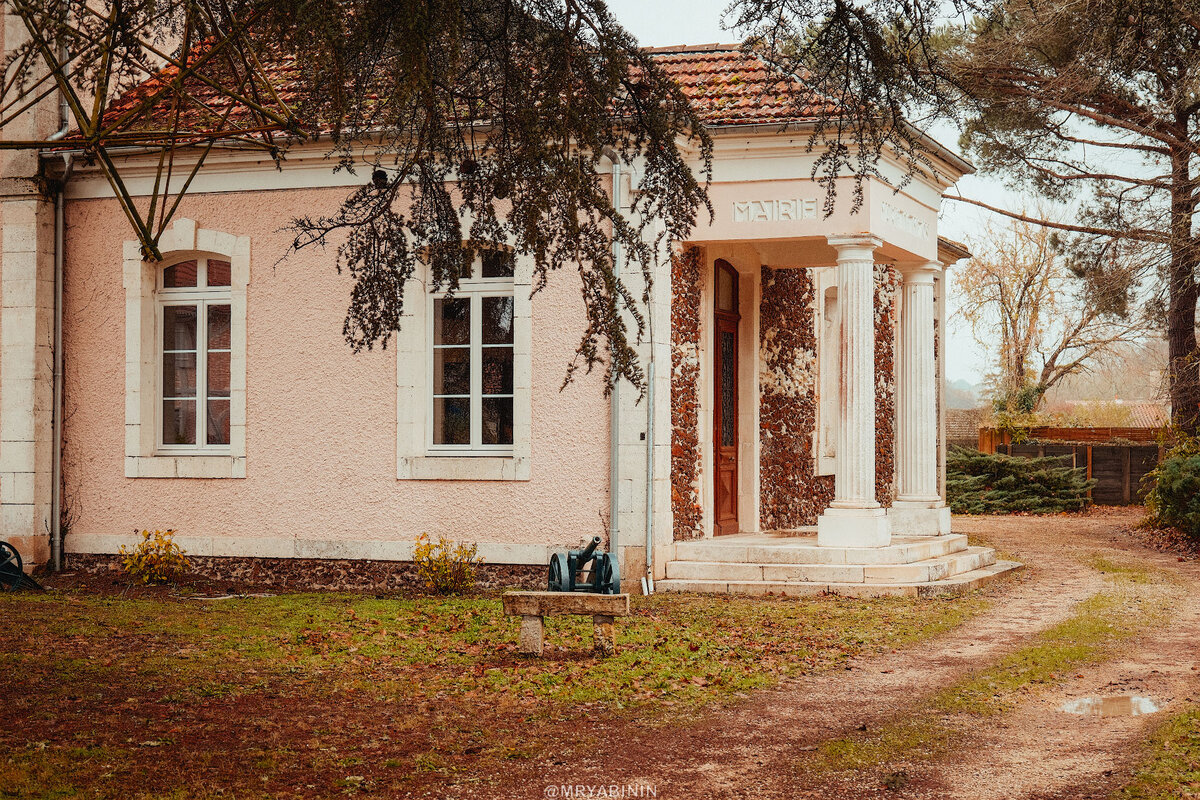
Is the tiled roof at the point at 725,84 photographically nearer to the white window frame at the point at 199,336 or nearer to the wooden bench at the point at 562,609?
the white window frame at the point at 199,336

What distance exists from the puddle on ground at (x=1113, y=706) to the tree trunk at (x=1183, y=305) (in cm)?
1025

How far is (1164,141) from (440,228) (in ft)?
46.0

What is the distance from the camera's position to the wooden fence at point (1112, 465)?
25.0 meters

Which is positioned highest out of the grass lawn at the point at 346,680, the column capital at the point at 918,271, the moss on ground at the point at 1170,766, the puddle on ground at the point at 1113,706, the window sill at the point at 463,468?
the column capital at the point at 918,271

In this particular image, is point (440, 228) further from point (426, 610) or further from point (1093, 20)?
point (1093, 20)

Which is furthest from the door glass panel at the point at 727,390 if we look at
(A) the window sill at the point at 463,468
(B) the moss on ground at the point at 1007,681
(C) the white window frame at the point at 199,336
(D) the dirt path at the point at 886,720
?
(C) the white window frame at the point at 199,336

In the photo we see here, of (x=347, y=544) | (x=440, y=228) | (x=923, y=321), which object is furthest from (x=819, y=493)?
(x=440, y=228)

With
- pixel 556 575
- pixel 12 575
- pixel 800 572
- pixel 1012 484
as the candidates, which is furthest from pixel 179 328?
pixel 1012 484

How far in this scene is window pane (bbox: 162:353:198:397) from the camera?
13055 mm

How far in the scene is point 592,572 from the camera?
864 cm

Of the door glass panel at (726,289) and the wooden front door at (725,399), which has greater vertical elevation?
the door glass panel at (726,289)

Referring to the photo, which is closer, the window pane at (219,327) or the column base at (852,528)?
the column base at (852,528)

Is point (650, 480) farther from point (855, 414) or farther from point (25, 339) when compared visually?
point (25, 339)

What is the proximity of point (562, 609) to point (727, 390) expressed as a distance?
254 inches
